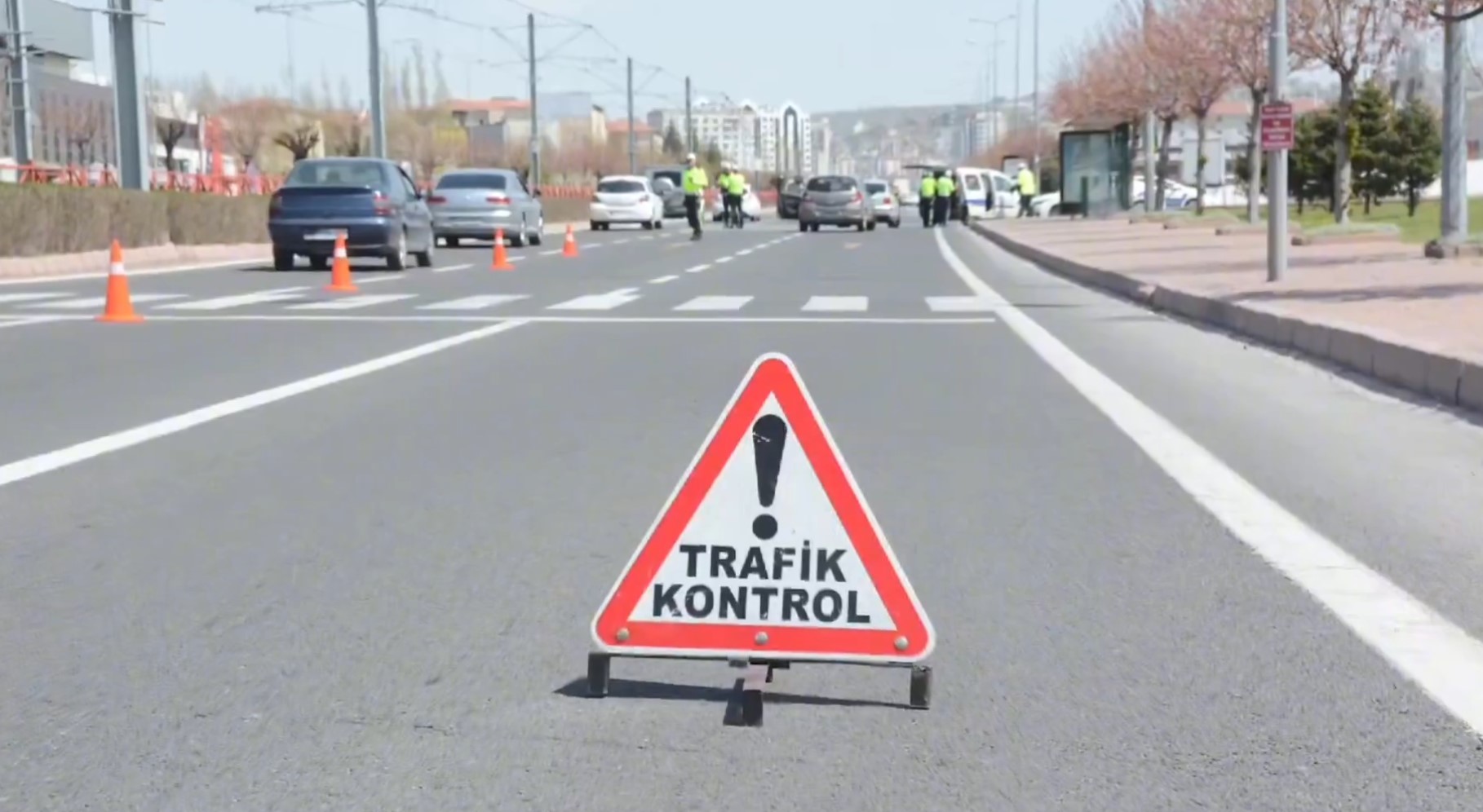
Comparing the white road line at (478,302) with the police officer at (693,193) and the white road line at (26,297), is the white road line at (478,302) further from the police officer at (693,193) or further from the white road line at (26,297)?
the police officer at (693,193)

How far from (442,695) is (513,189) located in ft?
122

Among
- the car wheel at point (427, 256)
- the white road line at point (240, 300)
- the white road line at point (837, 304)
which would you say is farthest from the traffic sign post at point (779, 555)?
the car wheel at point (427, 256)

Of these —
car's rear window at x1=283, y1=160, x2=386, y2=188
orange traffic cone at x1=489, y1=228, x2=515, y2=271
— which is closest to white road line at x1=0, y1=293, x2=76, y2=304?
car's rear window at x1=283, y1=160, x2=386, y2=188

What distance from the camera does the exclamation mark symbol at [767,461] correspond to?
4.68 metres

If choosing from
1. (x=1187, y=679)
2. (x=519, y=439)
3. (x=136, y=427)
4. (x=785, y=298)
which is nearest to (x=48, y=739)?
(x=1187, y=679)

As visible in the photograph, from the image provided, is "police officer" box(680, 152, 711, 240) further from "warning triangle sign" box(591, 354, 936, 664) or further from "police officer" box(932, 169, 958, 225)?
"warning triangle sign" box(591, 354, 936, 664)

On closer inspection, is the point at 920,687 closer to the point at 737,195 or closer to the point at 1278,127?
the point at 1278,127

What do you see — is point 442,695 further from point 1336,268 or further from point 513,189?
point 513,189

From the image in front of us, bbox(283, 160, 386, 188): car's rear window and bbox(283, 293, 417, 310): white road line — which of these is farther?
bbox(283, 160, 386, 188): car's rear window

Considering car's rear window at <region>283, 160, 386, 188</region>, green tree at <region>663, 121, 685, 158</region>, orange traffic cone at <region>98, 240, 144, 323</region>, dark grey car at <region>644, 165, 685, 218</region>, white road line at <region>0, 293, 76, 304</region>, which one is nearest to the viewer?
orange traffic cone at <region>98, 240, 144, 323</region>

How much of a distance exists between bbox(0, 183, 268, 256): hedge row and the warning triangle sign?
896 inches

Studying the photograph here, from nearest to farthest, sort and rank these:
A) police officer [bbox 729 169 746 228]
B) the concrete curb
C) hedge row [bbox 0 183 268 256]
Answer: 1. the concrete curb
2. hedge row [bbox 0 183 268 256]
3. police officer [bbox 729 169 746 228]

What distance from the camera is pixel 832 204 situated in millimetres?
55094

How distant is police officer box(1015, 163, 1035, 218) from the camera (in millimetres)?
70375
